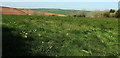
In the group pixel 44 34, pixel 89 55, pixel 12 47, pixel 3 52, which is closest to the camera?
pixel 3 52

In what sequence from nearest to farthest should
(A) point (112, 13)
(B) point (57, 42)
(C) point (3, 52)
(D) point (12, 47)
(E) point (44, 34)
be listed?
(C) point (3, 52) < (D) point (12, 47) < (B) point (57, 42) < (E) point (44, 34) < (A) point (112, 13)

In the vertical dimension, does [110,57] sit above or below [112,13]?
below

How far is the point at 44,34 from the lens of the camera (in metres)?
6.91

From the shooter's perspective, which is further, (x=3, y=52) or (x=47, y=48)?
(x=47, y=48)

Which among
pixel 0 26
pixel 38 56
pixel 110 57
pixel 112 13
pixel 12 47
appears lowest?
pixel 110 57

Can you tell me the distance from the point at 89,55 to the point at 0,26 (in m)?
5.27

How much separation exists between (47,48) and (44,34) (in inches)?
56.0

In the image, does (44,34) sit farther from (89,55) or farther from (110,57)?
(110,57)

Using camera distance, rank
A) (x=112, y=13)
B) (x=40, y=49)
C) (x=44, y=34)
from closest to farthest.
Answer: (x=40, y=49), (x=44, y=34), (x=112, y=13)

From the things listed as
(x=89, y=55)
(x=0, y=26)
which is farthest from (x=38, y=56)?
(x=0, y=26)

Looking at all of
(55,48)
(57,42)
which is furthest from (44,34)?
(55,48)

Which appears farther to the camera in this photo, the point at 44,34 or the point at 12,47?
the point at 44,34

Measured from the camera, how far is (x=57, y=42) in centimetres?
641

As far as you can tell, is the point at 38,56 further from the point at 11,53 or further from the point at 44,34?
the point at 44,34
